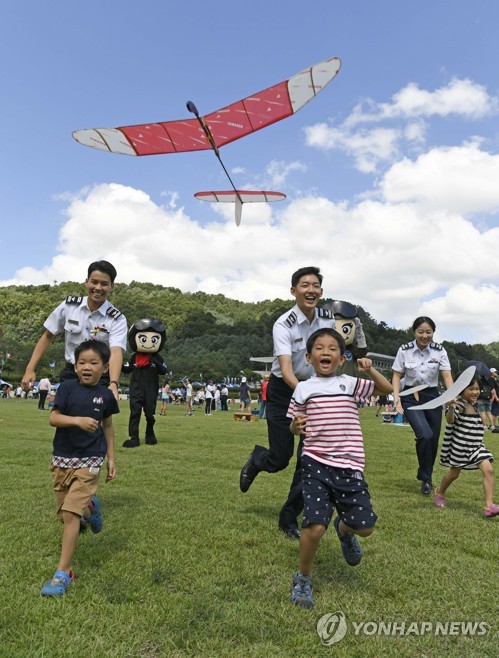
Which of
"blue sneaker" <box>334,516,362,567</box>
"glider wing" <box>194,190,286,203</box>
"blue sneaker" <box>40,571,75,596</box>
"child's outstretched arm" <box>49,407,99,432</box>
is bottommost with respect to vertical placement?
"blue sneaker" <box>40,571,75,596</box>

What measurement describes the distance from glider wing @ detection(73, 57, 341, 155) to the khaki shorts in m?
6.93

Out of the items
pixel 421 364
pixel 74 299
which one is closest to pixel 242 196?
pixel 421 364

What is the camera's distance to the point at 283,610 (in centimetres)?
276

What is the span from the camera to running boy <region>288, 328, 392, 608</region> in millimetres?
3000

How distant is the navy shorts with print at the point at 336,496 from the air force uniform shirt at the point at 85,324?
220 cm

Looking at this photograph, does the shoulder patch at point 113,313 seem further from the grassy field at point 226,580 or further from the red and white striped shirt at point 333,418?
the red and white striped shirt at point 333,418

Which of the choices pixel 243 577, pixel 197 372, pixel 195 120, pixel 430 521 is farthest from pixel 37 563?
pixel 197 372

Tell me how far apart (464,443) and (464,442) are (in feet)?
0.03

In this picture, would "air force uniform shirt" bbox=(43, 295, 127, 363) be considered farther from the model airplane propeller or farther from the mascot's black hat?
the mascot's black hat

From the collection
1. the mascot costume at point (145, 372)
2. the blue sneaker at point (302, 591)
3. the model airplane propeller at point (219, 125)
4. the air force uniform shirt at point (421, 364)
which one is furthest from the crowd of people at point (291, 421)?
the mascot costume at point (145, 372)

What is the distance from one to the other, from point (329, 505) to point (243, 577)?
2.37 ft

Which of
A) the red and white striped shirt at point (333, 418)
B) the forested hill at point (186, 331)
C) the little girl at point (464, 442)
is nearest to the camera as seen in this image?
the red and white striped shirt at point (333, 418)

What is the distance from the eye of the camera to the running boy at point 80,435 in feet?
10.7

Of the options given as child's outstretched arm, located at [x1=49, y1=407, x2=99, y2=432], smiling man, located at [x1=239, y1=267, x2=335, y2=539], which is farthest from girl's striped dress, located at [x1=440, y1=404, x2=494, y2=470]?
child's outstretched arm, located at [x1=49, y1=407, x2=99, y2=432]
